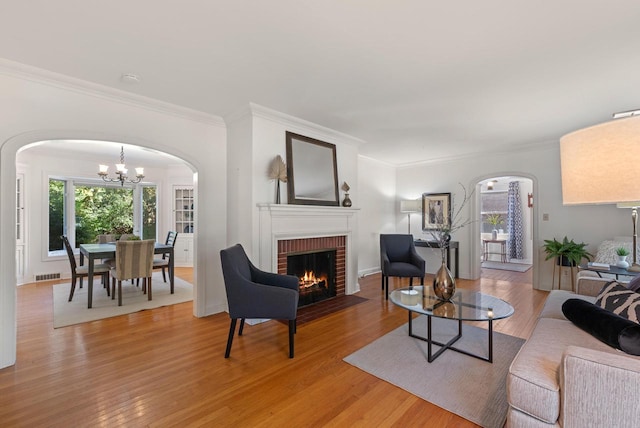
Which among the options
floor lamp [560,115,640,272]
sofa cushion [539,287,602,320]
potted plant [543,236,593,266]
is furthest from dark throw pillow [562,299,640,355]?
potted plant [543,236,593,266]

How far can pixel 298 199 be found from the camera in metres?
3.86

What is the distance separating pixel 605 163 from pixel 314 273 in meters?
3.59

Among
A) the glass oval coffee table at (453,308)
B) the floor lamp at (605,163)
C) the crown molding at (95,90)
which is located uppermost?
the crown molding at (95,90)

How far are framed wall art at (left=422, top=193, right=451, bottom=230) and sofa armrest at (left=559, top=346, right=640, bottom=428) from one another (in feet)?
15.4

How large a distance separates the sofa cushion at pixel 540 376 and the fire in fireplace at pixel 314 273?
2.68 metres

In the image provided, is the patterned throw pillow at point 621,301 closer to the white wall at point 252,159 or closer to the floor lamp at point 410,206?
Answer: the white wall at point 252,159

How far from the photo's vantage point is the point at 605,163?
85cm

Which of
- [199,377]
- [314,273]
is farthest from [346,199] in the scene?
[199,377]

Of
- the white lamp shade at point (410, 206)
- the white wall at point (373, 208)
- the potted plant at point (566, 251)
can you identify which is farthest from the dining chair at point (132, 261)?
the potted plant at point (566, 251)

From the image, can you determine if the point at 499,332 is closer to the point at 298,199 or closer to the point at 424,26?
the point at 298,199

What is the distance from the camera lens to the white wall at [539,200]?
4531 millimetres

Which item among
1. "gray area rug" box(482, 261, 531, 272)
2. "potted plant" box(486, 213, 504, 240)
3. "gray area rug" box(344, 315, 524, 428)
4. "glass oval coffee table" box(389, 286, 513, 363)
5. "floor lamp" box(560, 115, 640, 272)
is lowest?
"gray area rug" box(482, 261, 531, 272)

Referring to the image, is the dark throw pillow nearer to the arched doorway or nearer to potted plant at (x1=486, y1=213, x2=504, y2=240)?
the arched doorway

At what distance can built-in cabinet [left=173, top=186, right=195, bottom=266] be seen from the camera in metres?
7.06
